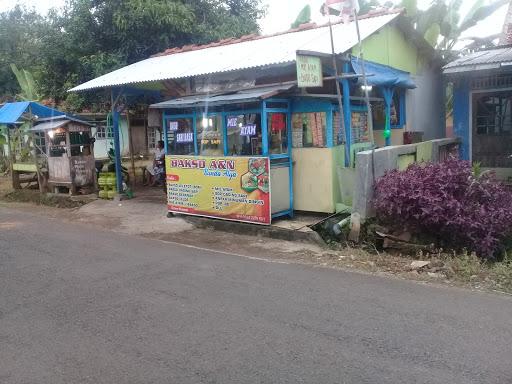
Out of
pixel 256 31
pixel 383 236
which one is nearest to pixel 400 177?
pixel 383 236

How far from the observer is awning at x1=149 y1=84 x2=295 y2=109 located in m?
8.08

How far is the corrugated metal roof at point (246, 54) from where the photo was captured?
8.75 meters

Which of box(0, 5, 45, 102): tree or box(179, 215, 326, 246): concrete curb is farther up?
box(0, 5, 45, 102): tree

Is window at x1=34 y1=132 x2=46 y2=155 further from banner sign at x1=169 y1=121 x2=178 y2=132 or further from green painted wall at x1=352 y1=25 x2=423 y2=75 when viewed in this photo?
green painted wall at x1=352 y1=25 x2=423 y2=75

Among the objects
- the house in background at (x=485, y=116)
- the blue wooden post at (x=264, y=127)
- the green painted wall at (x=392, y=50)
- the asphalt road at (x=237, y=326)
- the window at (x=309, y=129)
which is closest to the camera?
the asphalt road at (x=237, y=326)

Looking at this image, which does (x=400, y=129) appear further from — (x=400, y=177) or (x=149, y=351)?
(x=149, y=351)

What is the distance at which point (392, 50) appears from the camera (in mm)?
10727

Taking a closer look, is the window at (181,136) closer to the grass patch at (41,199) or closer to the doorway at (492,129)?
the grass patch at (41,199)

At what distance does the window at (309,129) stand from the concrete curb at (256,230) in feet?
5.48

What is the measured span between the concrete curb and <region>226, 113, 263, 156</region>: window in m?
1.27

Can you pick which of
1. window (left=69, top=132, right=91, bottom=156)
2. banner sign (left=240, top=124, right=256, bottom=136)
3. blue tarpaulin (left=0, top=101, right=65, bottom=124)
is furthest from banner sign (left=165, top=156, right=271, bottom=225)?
blue tarpaulin (left=0, top=101, right=65, bottom=124)

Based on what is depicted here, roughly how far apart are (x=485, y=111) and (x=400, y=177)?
496 centimetres

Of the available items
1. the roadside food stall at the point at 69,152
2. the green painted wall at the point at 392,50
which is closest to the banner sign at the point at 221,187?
the green painted wall at the point at 392,50

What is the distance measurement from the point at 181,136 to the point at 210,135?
707 millimetres
